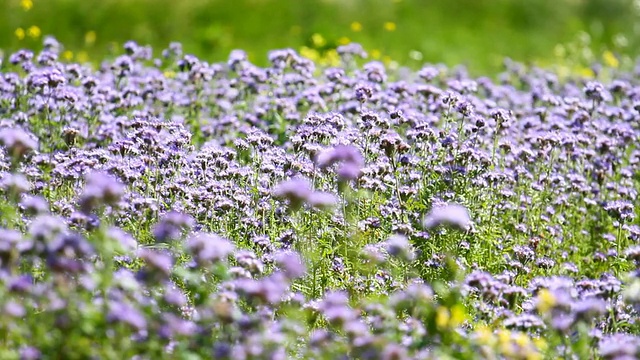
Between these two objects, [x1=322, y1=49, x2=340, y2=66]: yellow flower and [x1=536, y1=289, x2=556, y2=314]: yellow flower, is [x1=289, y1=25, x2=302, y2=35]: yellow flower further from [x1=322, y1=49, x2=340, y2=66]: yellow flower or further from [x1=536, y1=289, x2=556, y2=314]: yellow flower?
[x1=536, y1=289, x2=556, y2=314]: yellow flower

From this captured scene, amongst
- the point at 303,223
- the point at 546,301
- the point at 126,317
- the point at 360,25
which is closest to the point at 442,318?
the point at 546,301

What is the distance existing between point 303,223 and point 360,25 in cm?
932

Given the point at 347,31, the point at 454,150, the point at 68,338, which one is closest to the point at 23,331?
the point at 68,338

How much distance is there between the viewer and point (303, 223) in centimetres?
547

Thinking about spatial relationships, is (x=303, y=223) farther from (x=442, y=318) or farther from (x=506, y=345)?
(x=506, y=345)

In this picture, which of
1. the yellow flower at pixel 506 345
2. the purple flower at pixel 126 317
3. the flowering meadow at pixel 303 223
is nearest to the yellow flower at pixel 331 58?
the flowering meadow at pixel 303 223

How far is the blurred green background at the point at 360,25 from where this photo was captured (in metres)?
15.3

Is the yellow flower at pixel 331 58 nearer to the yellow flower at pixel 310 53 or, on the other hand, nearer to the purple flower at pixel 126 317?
the yellow flower at pixel 310 53

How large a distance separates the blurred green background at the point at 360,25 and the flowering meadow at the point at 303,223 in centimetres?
657

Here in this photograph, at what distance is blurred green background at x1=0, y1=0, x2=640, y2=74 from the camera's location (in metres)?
15.3

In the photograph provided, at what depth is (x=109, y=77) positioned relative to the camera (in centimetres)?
818

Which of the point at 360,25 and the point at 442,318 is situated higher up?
the point at 360,25

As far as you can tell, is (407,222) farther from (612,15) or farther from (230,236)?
(612,15)

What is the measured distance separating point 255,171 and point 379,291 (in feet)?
4.11
